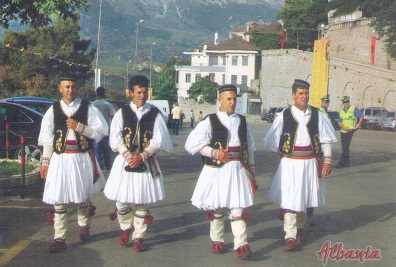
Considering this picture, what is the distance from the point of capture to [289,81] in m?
84.2

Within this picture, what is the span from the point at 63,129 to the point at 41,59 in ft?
133

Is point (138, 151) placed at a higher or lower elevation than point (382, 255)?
higher

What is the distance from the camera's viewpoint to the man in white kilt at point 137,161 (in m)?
8.34

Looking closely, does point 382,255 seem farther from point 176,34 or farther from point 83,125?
point 176,34

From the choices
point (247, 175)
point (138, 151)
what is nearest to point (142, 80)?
point (138, 151)

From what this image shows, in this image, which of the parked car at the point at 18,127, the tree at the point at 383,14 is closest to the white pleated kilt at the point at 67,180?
the parked car at the point at 18,127

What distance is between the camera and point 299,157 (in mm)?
8773

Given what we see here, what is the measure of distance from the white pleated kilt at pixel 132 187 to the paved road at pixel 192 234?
62 centimetres

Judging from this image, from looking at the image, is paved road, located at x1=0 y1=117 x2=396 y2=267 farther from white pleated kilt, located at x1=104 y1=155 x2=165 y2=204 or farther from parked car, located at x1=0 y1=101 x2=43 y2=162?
parked car, located at x1=0 y1=101 x2=43 y2=162

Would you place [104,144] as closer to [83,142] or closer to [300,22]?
[83,142]

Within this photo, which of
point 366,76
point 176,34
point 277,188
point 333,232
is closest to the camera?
point 277,188

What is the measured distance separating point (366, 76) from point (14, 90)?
41129 millimetres

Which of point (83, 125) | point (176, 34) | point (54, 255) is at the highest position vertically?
A: point (176, 34)

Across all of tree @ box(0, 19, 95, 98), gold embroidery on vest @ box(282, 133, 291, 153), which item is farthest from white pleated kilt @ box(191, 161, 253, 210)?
tree @ box(0, 19, 95, 98)
